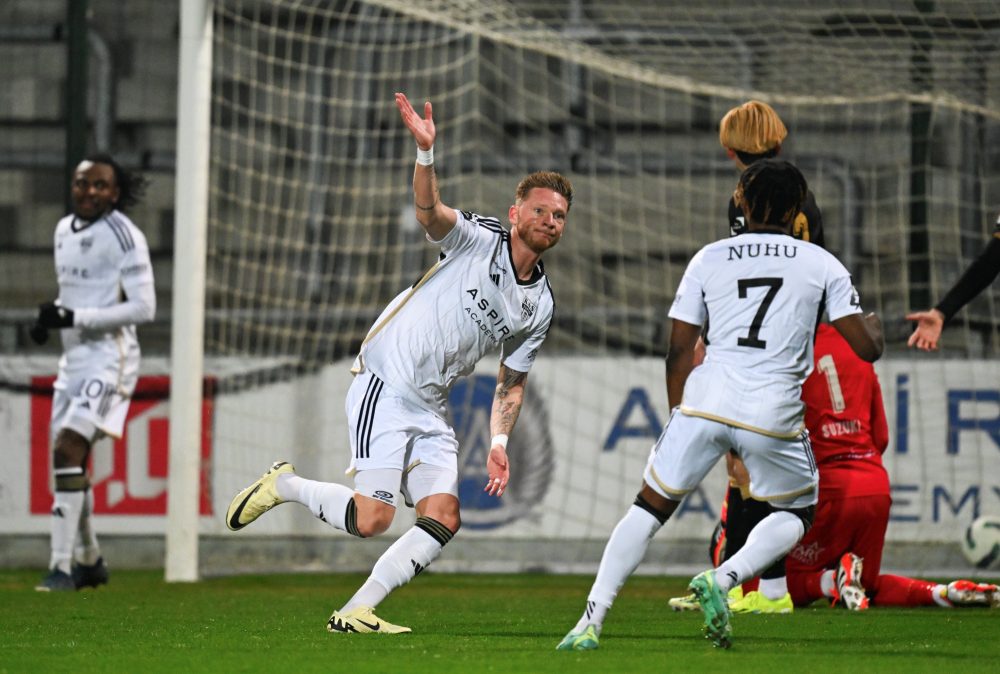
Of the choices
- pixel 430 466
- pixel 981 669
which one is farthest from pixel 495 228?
pixel 981 669

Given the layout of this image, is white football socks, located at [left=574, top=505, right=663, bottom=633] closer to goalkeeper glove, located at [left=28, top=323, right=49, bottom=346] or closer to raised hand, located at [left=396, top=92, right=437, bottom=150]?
raised hand, located at [left=396, top=92, right=437, bottom=150]

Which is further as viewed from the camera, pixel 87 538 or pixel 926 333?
pixel 87 538

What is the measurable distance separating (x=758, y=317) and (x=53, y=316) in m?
4.22

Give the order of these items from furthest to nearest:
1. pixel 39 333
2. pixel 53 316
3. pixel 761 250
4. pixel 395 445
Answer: pixel 39 333, pixel 53 316, pixel 395 445, pixel 761 250

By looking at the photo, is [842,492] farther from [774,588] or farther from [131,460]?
[131,460]

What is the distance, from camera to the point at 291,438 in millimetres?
9398

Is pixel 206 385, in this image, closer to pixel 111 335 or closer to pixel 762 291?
pixel 111 335

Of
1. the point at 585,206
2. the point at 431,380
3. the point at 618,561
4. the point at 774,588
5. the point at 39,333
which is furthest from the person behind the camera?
the point at 585,206

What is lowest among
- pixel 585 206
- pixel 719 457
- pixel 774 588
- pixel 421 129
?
pixel 774 588

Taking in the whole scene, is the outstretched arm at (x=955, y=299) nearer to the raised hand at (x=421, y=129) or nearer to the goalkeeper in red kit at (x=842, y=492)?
the goalkeeper in red kit at (x=842, y=492)

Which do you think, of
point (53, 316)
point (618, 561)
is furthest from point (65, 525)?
point (618, 561)

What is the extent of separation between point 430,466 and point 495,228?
0.83 m

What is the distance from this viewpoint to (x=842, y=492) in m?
6.73

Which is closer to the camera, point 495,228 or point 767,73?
point 495,228
